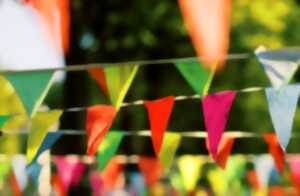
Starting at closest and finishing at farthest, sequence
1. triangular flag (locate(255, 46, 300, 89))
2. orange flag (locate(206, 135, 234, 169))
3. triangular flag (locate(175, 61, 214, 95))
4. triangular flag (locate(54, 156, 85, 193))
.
Result: triangular flag (locate(255, 46, 300, 89)) → triangular flag (locate(175, 61, 214, 95)) → orange flag (locate(206, 135, 234, 169)) → triangular flag (locate(54, 156, 85, 193))

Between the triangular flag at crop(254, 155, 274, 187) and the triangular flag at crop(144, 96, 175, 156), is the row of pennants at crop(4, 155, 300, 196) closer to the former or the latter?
the triangular flag at crop(254, 155, 274, 187)

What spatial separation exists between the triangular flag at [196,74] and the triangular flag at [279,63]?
237mm

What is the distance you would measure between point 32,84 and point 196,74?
631mm

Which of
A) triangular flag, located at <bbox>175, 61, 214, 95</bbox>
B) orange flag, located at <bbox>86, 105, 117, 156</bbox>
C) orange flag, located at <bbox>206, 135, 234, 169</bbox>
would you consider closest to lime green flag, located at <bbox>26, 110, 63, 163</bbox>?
orange flag, located at <bbox>86, 105, 117, 156</bbox>

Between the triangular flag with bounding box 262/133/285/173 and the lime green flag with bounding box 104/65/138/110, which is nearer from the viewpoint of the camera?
the lime green flag with bounding box 104/65/138/110

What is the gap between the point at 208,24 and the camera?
258cm

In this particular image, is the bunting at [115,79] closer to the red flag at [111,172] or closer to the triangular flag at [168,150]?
the triangular flag at [168,150]

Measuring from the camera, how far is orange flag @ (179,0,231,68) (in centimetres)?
256

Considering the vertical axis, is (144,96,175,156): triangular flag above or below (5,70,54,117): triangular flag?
below

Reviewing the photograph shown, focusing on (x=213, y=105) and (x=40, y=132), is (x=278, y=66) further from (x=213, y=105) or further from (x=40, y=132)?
(x=40, y=132)

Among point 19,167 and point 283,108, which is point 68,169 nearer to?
point 19,167

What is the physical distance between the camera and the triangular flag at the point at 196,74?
3.61 m

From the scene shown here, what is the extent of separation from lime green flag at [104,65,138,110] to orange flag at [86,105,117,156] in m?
0.07

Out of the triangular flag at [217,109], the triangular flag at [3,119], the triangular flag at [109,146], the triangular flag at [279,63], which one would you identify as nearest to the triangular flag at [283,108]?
the triangular flag at [279,63]
